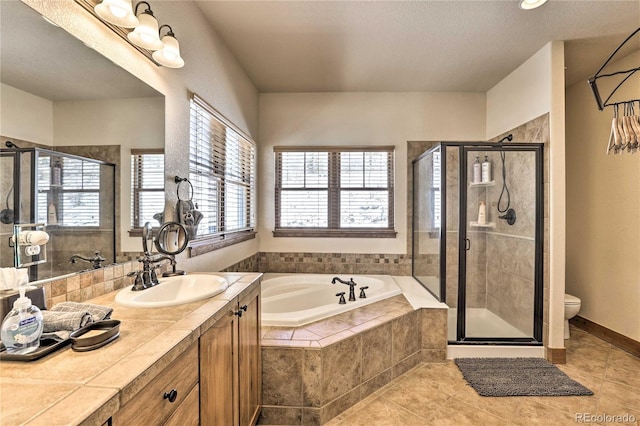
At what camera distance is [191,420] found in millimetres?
969

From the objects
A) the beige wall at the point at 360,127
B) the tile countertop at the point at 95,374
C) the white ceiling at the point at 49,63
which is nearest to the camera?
the tile countertop at the point at 95,374

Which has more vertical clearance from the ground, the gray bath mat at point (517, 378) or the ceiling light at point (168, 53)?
the ceiling light at point (168, 53)

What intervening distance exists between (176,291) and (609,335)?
389cm

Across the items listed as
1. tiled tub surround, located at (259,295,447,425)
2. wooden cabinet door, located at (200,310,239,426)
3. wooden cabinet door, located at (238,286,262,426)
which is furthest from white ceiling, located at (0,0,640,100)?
tiled tub surround, located at (259,295,447,425)

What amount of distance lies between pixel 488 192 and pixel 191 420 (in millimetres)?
3120

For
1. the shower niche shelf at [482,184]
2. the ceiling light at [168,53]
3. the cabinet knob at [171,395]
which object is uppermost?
the ceiling light at [168,53]

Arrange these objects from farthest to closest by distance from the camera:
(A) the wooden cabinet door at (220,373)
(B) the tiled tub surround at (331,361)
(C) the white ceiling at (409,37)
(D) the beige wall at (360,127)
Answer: (D) the beige wall at (360,127)
(C) the white ceiling at (409,37)
(B) the tiled tub surround at (331,361)
(A) the wooden cabinet door at (220,373)

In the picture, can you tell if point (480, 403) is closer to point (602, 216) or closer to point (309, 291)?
point (309, 291)

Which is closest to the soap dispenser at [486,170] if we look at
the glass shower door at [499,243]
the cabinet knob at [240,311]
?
the glass shower door at [499,243]

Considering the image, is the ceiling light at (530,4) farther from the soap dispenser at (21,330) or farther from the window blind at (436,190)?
the soap dispenser at (21,330)

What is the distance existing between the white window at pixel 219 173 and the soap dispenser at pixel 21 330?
129 cm

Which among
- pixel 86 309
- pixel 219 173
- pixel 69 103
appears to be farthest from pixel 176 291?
pixel 219 173

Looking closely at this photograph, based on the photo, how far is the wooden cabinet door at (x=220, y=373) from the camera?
1.06 metres

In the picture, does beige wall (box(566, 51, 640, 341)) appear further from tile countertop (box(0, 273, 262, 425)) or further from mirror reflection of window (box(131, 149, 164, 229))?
mirror reflection of window (box(131, 149, 164, 229))
